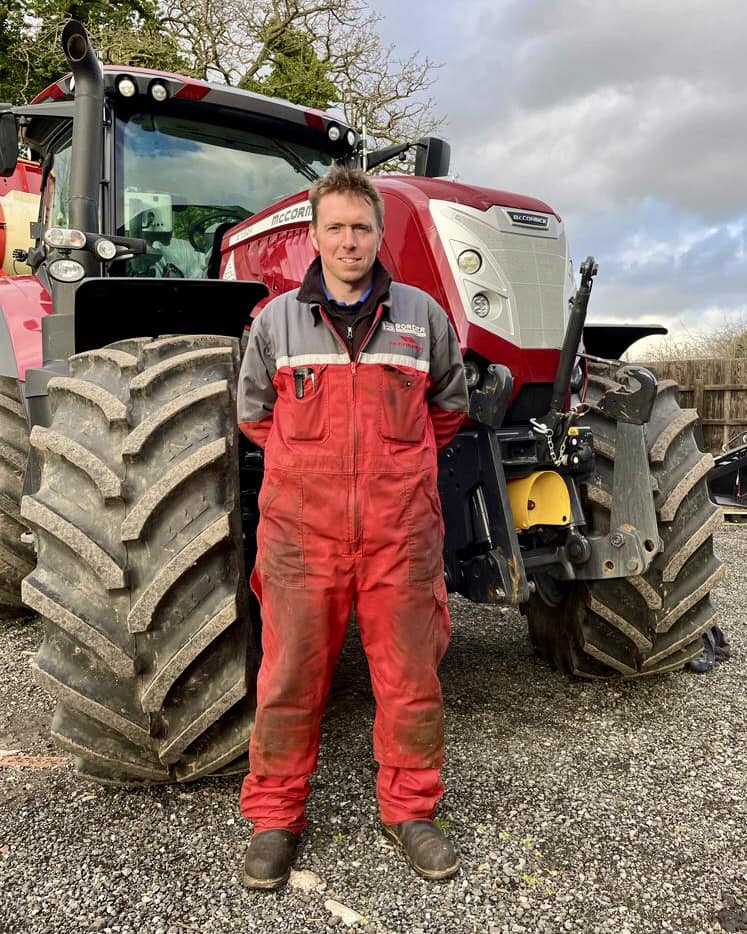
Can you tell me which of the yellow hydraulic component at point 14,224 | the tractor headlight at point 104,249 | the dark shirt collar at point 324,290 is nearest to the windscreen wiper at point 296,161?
the tractor headlight at point 104,249

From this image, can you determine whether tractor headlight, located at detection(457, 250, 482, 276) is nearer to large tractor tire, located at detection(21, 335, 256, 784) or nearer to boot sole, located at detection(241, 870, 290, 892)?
large tractor tire, located at detection(21, 335, 256, 784)

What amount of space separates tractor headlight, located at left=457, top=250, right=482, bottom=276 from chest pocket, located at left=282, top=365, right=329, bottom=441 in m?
0.78

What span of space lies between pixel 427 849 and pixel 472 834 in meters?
0.24

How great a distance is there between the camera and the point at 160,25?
15.8 metres

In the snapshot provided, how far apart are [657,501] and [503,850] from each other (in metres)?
1.44

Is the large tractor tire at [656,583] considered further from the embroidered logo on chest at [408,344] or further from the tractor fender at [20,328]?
the tractor fender at [20,328]

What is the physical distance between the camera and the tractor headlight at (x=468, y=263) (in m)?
2.77

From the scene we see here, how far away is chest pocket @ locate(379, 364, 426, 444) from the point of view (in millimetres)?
2219

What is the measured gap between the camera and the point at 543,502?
9.68 ft

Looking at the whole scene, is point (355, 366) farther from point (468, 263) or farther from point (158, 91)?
point (158, 91)

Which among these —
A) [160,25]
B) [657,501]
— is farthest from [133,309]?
[160,25]

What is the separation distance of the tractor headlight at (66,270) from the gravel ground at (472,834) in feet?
5.47

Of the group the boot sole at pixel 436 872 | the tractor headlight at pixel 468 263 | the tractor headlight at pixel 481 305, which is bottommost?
the boot sole at pixel 436 872

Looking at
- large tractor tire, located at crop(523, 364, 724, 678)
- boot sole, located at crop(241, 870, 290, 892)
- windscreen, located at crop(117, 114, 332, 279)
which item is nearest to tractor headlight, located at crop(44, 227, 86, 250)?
windscreen, located at crop(117, 114, 332, 279)
